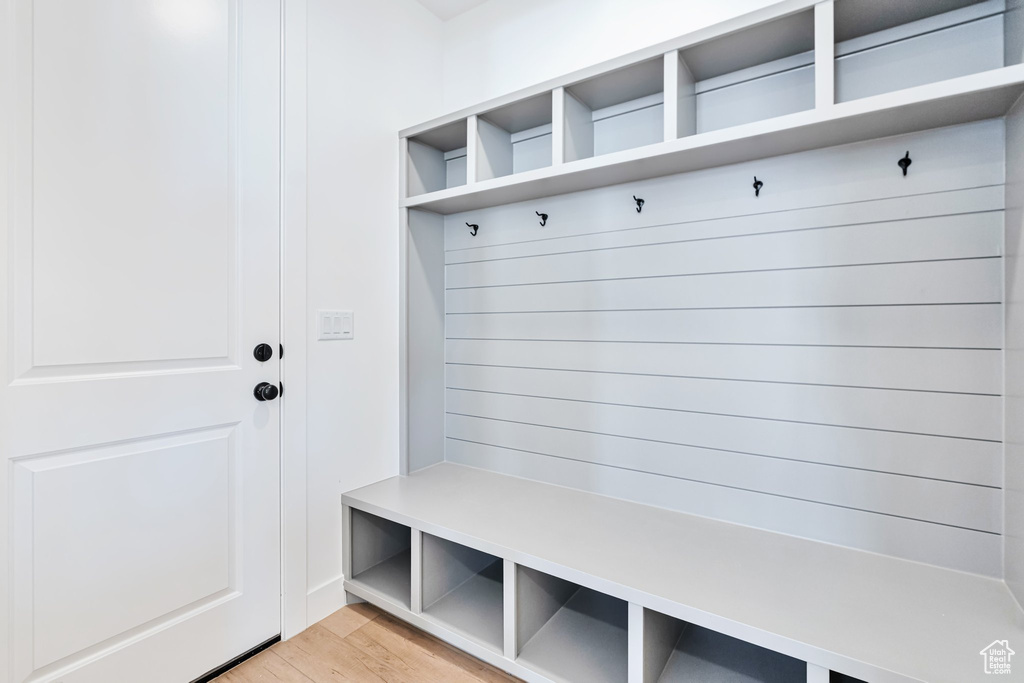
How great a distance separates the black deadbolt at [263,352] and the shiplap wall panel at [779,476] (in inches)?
39.0

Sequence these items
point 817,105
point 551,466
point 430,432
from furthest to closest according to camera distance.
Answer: point 430,432 → point 551,466 → point 817,105

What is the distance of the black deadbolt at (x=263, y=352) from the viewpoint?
1631 mm

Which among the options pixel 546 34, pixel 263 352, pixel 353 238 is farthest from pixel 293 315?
pixel 546 34

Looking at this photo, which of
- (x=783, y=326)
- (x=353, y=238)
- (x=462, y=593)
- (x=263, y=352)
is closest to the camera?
(x=783, y=326)

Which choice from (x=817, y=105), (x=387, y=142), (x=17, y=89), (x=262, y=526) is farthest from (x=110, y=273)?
(x=817, y=105)

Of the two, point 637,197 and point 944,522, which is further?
point 637,197

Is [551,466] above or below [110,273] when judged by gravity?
below

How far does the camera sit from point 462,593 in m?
1.82

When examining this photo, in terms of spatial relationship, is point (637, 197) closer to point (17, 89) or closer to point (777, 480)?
point (777, 480)

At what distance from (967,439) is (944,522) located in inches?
9.3

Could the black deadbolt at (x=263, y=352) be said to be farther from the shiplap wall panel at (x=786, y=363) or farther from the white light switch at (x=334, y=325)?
the shiplap wall panel at (x=786, y=363)

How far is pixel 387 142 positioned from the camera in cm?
209

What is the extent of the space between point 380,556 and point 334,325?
100 cm

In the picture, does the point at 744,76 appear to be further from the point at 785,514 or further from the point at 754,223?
the point at 785,514
